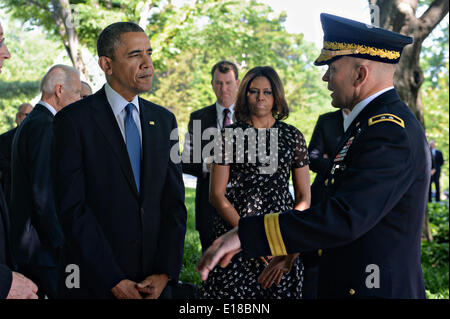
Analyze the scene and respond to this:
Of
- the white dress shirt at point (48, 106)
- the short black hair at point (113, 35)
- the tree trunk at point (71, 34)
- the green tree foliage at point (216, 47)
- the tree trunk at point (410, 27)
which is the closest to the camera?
the short black hair at point (113, 35)

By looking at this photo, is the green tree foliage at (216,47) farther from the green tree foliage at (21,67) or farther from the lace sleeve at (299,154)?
the lace sleeve at (299,154)

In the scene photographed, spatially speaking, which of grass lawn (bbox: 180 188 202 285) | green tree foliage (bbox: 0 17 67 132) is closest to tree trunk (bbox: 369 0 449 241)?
grass lawn (bbox: 180 188 202 285)

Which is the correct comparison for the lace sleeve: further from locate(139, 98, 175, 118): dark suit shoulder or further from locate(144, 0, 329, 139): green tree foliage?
locate(144, 0, 329, 139): green tree foliage

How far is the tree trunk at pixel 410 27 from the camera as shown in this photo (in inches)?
297

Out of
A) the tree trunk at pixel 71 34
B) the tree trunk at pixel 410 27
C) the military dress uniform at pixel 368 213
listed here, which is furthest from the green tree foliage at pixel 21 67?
the military dress uniform at pixel 368 213

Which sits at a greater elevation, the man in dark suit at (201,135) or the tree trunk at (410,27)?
the tree trunk at (410,27)

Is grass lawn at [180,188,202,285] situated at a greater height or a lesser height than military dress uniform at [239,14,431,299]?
lesser

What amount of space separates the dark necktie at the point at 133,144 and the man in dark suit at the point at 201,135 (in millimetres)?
1989

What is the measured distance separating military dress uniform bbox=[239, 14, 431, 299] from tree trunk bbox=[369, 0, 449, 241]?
18.7ft

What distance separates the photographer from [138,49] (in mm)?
3143

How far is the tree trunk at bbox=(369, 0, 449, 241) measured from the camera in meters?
7.55

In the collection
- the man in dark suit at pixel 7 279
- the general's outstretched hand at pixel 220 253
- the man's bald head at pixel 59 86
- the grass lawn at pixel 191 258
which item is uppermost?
the man's bald head at pixel 59 86

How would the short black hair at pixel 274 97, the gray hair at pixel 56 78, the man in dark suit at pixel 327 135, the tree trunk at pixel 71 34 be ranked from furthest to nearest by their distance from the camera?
1. the tree trunk at pixel 71 34
2. the man in dark suit at pixel 327 135
3. the gray hair at pixel 56 78
4. the short black hair at pixel 274 97
